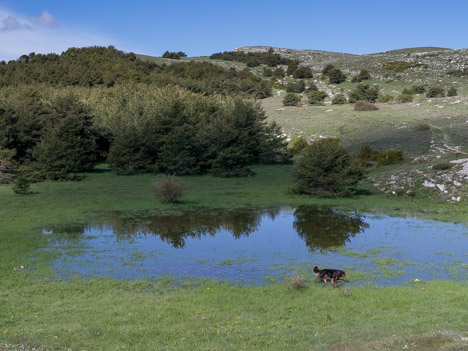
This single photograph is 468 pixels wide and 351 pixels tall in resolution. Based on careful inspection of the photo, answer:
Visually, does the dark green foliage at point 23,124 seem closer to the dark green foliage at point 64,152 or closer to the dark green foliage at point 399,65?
the dark green foliage at point 64,152

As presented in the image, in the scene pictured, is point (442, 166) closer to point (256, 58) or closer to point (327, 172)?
point (327, 172)

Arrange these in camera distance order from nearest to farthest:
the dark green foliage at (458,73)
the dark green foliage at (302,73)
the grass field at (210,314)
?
the grass field at (210,314) → the dark green foliage at (458,73) → the dark green foliage at (302,73)

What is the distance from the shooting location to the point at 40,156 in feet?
127

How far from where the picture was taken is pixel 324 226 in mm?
22297

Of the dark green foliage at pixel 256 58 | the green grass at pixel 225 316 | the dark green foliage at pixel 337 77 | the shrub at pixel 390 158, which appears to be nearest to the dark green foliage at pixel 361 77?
the dark green foliage at pixel 337 77

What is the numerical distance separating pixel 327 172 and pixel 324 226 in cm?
825

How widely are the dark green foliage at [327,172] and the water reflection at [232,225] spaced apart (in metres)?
3.63

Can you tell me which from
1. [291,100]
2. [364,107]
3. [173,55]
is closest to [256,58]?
[173,55]

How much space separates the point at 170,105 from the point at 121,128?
18.9ft

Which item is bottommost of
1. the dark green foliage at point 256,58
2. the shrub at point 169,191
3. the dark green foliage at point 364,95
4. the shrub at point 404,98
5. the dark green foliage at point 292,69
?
the shrub at point 169,191

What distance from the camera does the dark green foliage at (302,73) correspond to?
101 meters

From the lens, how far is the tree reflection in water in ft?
63.5

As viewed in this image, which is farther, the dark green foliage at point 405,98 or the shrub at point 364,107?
the dark green foliage at point 405,98

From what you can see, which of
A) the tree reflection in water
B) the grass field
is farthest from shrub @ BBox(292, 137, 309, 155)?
the grass field
